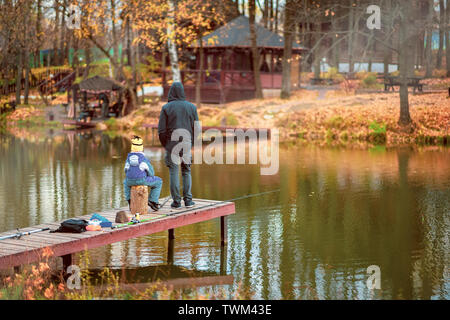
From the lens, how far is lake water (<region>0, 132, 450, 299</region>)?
10.2 metres

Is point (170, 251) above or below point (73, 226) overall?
below

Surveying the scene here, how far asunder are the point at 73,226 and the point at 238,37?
35923 millimetres

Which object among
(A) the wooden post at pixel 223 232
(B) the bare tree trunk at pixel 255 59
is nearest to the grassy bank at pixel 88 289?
(A) the wooden post at pixel 223 232

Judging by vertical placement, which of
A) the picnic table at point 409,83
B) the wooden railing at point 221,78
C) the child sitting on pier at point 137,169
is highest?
the wooden railing at point 221,78

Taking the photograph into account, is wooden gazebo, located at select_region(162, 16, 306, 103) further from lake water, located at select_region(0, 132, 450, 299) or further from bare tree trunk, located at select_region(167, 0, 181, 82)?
lake water, located at select_region(0, 132, 450, 299)

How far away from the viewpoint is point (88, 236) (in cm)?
1001

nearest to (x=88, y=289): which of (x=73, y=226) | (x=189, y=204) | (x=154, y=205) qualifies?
(x=73, y=226)

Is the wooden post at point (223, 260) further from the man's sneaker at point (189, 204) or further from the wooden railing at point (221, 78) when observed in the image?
the wooden railing at point (221, 78)

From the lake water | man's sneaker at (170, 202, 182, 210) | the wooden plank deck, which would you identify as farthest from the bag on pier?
man's sneaker at (170, 202, 182, 210)

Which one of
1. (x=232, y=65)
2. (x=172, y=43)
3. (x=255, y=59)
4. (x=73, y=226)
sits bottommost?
(x=73, y=226)

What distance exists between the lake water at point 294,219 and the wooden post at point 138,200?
2.46 ft

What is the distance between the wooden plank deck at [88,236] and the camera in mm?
9430

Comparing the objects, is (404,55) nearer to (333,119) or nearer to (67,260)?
(333,119)
